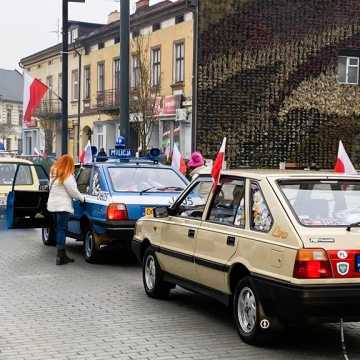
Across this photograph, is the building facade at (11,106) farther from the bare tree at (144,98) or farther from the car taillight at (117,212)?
the car taillight at (117,212)

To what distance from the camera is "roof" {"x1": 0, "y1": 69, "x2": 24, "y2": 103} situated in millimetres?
100875

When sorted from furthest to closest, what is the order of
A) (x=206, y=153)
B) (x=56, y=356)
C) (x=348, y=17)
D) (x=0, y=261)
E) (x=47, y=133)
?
1. (x=47, y=133)
2. (x=348, y=17)
3. (x=206, y=153)
4. (x=0, y=261)
5. (x=56, y=356)

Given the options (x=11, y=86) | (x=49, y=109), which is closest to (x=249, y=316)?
(x=49, y=109)

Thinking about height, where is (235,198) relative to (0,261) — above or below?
above

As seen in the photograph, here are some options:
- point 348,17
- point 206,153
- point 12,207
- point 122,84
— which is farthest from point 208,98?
point 12,207

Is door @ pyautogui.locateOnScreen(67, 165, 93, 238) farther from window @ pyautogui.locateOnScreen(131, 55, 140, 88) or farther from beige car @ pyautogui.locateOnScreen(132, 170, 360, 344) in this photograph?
window @ pyautogui.locateOnScreen(131, 55, 140, 88)

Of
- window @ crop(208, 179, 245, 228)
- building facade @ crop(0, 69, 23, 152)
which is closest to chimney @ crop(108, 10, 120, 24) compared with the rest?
window @ crop(208, 179, 245, 228)

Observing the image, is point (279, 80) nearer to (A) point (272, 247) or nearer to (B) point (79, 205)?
(B) point (79, 205)

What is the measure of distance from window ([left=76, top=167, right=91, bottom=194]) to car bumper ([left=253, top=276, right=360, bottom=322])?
6.27 meters

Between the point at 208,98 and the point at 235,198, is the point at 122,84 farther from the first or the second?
the point at 208,98

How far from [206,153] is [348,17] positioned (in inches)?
355

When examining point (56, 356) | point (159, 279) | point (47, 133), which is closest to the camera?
point (56, 356)

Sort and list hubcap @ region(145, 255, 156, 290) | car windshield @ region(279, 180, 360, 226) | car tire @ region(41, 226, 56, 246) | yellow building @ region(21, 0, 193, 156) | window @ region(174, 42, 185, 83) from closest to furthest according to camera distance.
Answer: car windshield @ region(279, 180, 360, 226)
hubcap @ region(145, 255, 156, 290)
car tire @ region(41, 226, 56, 246)
yellow building @ region(21, 0, 193, 156)
window @ region(174, 42, 185, 83)

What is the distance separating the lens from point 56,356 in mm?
5871
